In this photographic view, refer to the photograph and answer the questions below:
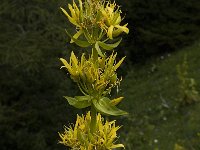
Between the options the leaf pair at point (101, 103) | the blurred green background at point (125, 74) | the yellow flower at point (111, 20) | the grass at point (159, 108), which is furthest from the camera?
the grass at point (159, 108)

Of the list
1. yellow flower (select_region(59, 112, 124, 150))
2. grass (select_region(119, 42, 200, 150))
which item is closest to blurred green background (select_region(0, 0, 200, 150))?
grass (select_region(119, 42, 200, 150))

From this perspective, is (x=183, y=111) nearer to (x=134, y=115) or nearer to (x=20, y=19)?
(x=134, y=115)

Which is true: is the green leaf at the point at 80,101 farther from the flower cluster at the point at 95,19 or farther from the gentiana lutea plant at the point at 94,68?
the flower cluster at the point at 95,19

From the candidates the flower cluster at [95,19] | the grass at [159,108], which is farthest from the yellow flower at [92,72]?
the grass at [159,108]

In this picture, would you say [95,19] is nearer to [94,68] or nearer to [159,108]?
[94,68]

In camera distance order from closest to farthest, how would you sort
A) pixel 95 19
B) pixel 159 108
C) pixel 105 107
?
pixel 95 19
pixel 105 107
pixel 159 108

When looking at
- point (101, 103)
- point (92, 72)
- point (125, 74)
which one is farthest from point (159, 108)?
point (92, 72)

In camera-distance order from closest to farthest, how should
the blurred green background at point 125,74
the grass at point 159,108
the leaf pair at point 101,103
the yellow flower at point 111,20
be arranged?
the yellow flower at point 111,20, the leaf pair at point 101,103, the blurred green background at point 125,74, the grass at point 159,108
